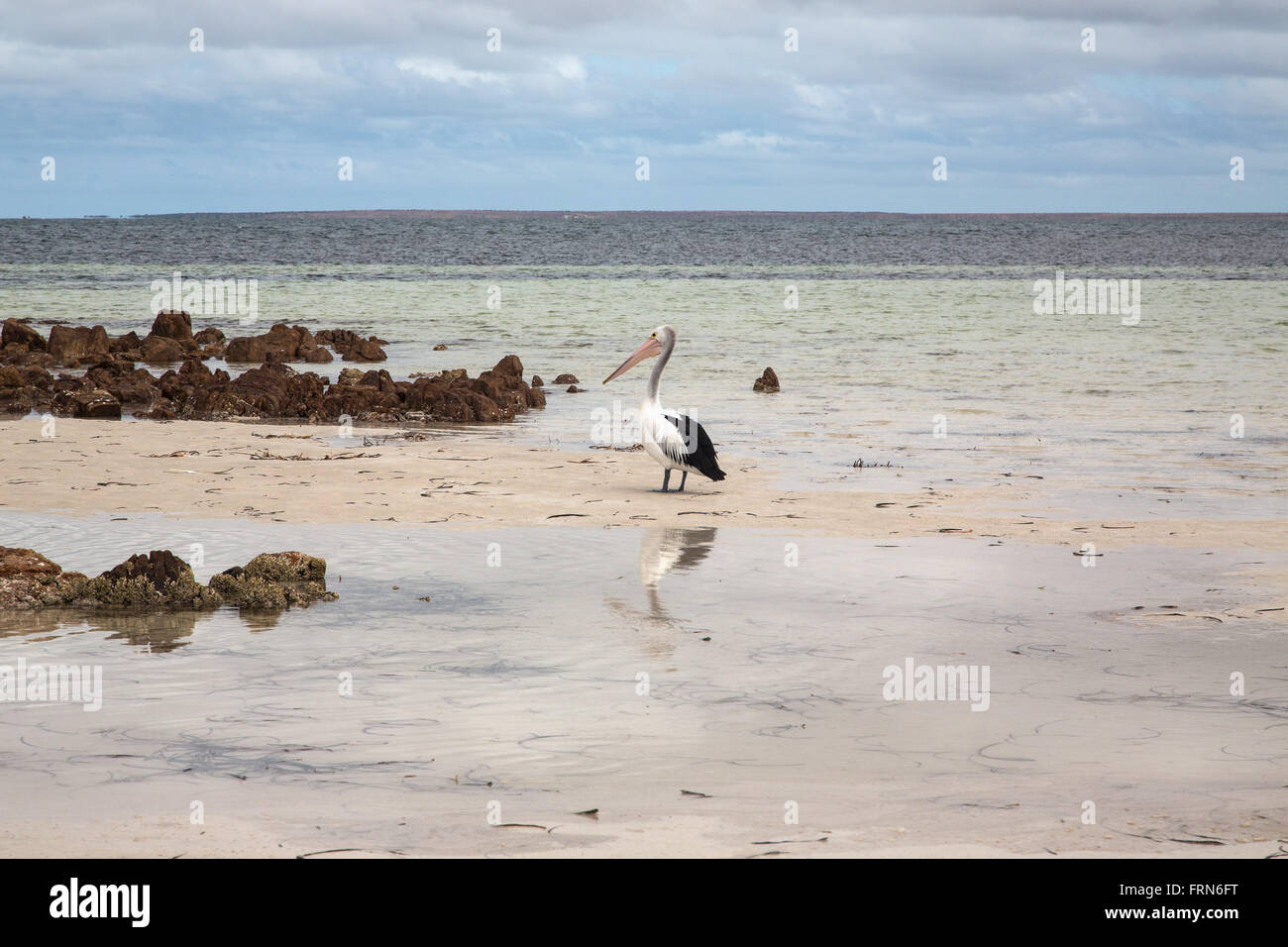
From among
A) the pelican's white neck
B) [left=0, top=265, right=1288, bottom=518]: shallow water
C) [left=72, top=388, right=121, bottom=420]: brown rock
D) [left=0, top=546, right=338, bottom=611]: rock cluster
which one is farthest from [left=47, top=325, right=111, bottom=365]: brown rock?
[left=0, top=546, right=338, bottom=611]: rock cluster

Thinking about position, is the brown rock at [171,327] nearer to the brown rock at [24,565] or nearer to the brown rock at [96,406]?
the brown rock at [96,406]

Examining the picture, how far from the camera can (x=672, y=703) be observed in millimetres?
5531

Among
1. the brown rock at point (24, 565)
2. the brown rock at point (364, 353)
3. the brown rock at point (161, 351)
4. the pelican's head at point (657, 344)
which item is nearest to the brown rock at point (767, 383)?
the pelican's head at point (657, 344)

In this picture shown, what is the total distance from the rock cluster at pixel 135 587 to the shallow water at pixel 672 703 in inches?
8.1

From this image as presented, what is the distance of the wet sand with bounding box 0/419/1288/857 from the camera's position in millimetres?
4184

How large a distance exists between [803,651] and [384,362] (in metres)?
17.8

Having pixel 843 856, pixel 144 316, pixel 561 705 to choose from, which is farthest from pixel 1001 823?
pixel 144 316

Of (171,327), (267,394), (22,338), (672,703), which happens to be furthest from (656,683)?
(171,327)

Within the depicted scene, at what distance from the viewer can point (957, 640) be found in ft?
21.6

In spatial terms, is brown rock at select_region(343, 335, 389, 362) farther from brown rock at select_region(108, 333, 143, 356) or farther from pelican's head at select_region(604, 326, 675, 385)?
pelican's head at select_region(604, 326, 675, 385)

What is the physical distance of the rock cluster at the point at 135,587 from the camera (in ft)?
22.8

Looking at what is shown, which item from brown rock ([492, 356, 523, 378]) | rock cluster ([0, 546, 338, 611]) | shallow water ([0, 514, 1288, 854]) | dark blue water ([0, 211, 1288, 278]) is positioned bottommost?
shallow water ([0, 514, 1288, 854])

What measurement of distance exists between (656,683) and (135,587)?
9.82 feet

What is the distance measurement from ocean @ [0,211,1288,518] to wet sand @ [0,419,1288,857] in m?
2.47
